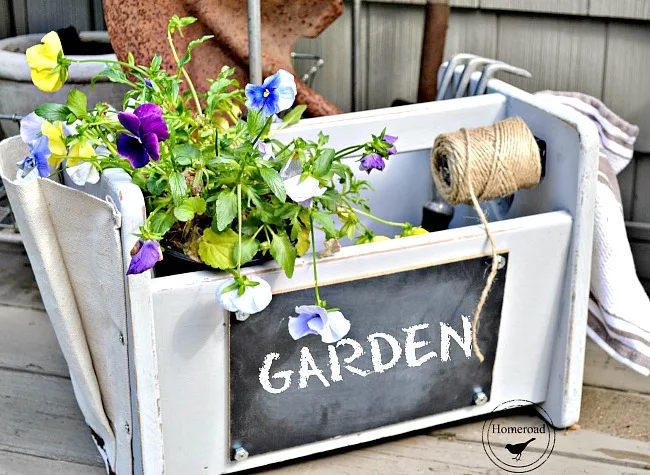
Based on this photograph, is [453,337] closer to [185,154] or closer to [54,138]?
[185,154]

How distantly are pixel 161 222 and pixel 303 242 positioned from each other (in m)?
0.19

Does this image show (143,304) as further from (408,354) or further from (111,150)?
(408,354)

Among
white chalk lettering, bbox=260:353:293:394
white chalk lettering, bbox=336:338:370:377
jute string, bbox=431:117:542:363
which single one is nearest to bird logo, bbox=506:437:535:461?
jute string, bbox=431:117:542:363

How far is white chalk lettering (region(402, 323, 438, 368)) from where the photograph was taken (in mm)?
1354

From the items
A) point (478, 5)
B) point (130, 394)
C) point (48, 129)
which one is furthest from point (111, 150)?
point (478, 5)

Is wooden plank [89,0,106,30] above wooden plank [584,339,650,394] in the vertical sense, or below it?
above

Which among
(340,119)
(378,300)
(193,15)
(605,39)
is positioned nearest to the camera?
A: (378,300)

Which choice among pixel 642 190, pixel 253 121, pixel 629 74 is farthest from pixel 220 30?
pixel 642 190

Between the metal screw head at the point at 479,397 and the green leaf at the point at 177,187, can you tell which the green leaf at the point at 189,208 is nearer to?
the green leaf at the point at 177,187

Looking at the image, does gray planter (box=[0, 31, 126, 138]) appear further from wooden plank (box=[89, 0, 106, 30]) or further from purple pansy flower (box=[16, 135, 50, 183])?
purple pansy flower (box=[16, 135, 50, 183])

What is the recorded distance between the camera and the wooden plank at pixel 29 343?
1.69 m

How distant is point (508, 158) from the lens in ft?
4.42

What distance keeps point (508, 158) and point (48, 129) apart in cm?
62

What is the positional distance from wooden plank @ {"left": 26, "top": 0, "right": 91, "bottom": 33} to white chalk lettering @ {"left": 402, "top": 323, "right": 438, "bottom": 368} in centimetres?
117
